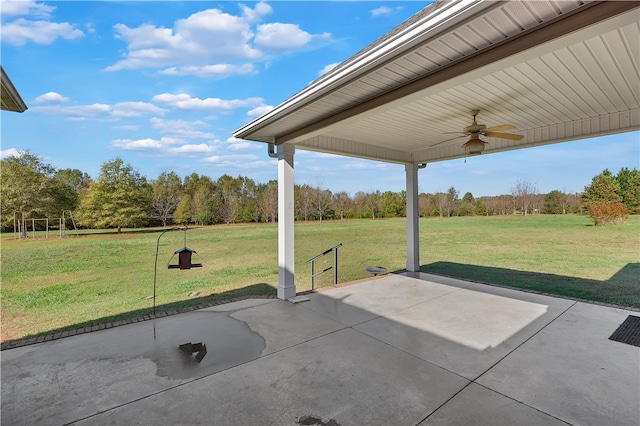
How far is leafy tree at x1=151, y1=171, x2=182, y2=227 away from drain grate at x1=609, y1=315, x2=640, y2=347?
80.1 feet

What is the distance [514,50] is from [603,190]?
28.2 metres

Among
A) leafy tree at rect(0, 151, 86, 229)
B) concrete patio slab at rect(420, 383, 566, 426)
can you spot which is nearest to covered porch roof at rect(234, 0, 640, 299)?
concrete patio slab at rect(420, 383, 566, 426)

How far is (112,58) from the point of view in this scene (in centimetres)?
785

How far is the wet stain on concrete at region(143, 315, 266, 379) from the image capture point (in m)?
2.59

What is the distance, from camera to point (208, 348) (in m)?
2.98

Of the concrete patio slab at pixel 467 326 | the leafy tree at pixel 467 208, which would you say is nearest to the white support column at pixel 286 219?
the concrete patio slab at pixel 467 326

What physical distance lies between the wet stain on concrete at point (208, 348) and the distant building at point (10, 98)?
101 inches

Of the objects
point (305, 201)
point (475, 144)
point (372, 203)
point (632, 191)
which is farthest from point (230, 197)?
point (632, 191)

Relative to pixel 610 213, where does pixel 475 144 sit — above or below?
above

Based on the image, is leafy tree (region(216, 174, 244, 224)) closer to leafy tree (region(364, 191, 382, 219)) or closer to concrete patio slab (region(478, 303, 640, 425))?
leafy tree (region(364, 191, 382, 219))

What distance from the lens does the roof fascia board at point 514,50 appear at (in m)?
1.62

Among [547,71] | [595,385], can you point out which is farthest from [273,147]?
[595,385]

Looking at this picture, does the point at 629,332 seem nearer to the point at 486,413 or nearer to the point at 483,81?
the point at 486,413

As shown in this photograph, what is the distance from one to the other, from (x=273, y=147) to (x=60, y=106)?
1606cm
